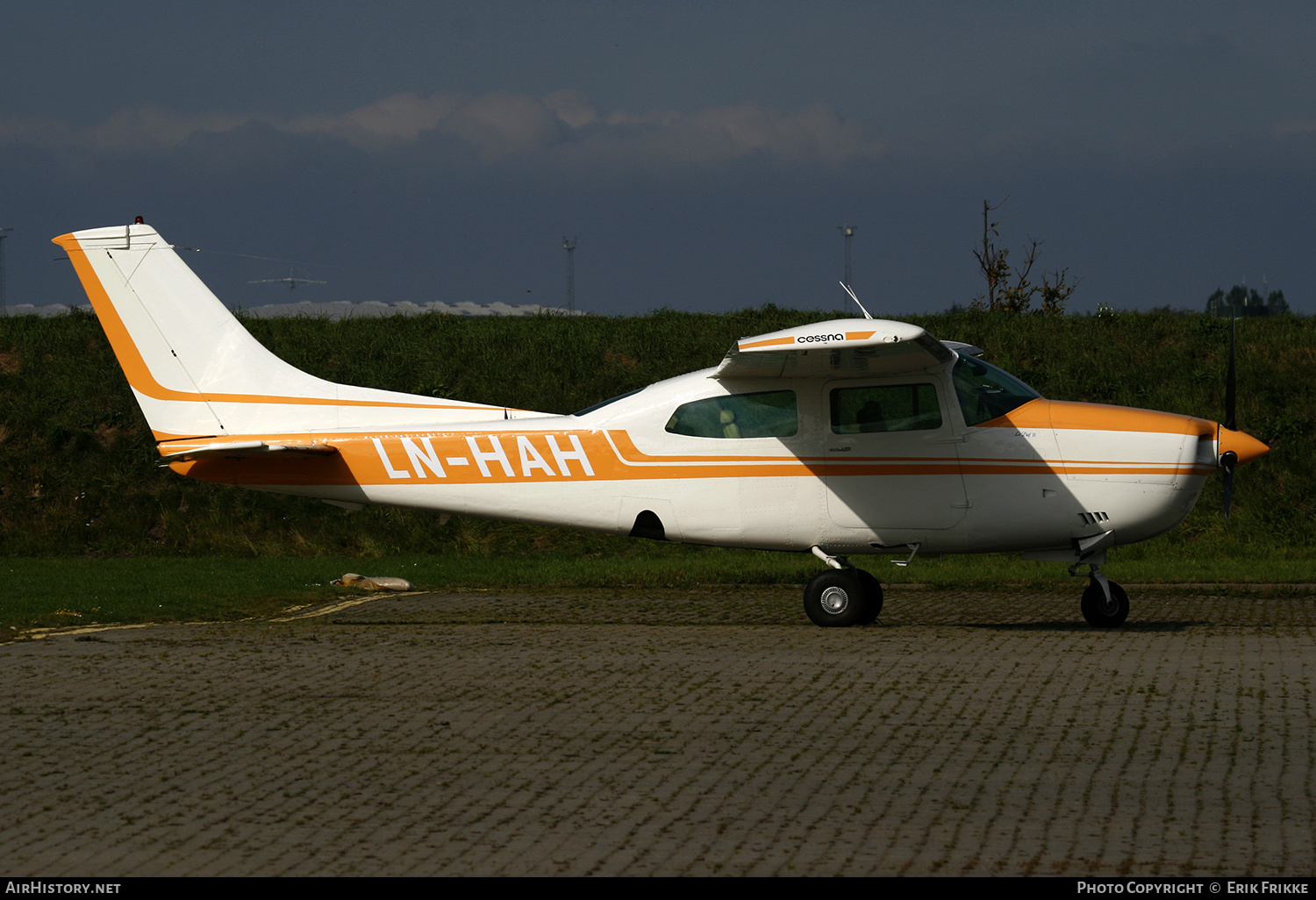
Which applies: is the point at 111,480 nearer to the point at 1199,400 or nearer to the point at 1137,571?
the point at 1137,571

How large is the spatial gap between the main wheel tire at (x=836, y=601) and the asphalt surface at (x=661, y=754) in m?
0.33

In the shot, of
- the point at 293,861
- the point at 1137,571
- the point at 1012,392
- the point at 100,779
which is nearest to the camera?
the point at 293,861

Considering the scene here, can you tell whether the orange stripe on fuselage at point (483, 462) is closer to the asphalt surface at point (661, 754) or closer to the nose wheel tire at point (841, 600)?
the nose wheel tire at point (841, 600)

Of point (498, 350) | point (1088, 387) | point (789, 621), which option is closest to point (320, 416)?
point (789, 621)

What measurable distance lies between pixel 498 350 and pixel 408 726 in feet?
59.1

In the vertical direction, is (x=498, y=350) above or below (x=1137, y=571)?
above

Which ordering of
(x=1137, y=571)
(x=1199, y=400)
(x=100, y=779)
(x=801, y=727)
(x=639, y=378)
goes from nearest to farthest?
(x=100, y=779), (x=801, y=727), (x=1137, y=571), (x=1199, y=400), (x=639, y=378)

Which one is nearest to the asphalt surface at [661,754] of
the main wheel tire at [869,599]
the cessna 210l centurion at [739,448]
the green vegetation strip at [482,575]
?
the main wheel tire at [869,599]

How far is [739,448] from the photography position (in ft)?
36.0

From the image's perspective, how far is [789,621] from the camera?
1184 centimetres

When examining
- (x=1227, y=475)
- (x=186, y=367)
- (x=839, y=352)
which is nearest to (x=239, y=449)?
(x=186, y=367)

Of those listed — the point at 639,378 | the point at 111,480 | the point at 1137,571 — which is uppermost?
the point at 639,378

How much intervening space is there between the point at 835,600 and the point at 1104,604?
2454 mm

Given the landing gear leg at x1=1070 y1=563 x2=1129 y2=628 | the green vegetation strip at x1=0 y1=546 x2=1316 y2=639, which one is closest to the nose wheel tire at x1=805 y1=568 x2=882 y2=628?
the landing gear leg at x1=1070 y1=563 x2=1129 y2=628
